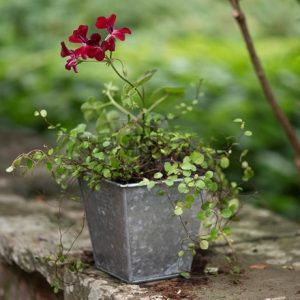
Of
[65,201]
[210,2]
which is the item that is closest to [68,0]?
[210,2]

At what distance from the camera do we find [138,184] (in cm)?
218

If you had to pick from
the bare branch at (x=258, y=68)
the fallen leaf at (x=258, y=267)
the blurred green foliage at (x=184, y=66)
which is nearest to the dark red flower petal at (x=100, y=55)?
the bare branch at (x=258, y=68)

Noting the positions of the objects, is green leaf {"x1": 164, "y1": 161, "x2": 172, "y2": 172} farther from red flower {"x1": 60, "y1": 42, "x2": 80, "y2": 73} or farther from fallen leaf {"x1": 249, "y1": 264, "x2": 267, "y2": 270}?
fallen leaf {"x1": 249, "y1": 264, "x2": 267, "y2": 270}

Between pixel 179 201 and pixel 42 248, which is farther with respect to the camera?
pixel 42 248

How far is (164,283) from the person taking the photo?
7.49ft

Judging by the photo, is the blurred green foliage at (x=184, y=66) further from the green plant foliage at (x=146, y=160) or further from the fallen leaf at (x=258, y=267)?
the fallen leaf at (x=258, y=267)

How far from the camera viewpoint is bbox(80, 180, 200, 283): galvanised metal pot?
2199 mm

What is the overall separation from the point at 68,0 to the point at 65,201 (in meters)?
4.00

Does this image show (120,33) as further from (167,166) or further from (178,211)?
(178,211)

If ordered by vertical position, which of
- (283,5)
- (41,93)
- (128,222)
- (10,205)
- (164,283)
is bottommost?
(164,283)

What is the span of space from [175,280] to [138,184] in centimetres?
33

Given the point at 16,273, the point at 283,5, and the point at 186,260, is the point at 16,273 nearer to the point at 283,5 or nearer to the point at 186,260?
the point at 186,260

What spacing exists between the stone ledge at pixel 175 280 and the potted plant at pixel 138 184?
82 millimetres

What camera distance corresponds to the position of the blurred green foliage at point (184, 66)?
436 centimetres
